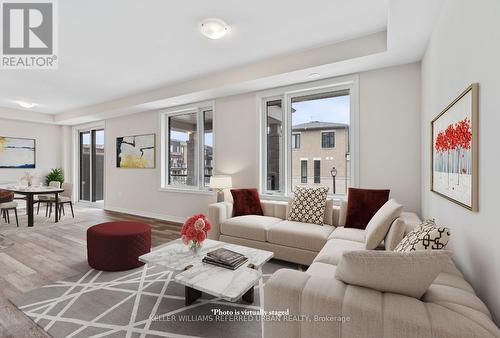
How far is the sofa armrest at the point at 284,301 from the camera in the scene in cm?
117

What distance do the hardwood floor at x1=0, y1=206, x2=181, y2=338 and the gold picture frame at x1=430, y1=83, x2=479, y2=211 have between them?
9.79 feet

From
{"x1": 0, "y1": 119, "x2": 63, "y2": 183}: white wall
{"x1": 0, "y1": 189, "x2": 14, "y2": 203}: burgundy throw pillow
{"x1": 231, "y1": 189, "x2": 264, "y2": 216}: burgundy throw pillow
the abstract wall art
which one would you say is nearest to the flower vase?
{"x1": 231, "y1": 189, "x2": 264, "y2": 216}: burgundy throw pillow

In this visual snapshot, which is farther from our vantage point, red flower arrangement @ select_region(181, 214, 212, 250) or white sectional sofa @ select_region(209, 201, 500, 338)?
red flower arrangement @ select_region(181, 214, 212, 250)

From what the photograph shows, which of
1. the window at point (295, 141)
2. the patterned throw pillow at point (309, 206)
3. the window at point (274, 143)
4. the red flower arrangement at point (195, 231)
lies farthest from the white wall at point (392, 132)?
the red flower arrangement at point (195, 231)

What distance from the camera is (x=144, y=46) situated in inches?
123

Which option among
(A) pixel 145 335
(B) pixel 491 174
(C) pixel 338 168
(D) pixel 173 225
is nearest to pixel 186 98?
(D) pixel 173 225

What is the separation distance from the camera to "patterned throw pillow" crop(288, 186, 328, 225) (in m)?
3.24

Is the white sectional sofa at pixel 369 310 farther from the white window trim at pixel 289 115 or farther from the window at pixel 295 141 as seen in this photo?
the window at pixel 295 141

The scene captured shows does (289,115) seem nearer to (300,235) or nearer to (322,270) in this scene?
(300,235)

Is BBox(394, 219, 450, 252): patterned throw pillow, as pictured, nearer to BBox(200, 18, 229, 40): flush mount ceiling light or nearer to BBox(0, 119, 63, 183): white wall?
BBox(200, 18, 229, 40): flush mount ceiling light

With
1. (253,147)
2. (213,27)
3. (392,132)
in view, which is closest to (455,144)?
(392,132)

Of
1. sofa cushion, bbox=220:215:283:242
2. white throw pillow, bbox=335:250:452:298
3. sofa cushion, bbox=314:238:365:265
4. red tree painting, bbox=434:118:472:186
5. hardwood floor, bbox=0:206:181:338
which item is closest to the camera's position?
white throw pillow, bbox=335:250:452:298

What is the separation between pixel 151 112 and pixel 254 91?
2.81 metres

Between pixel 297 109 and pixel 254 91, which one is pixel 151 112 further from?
pixel 297 109
